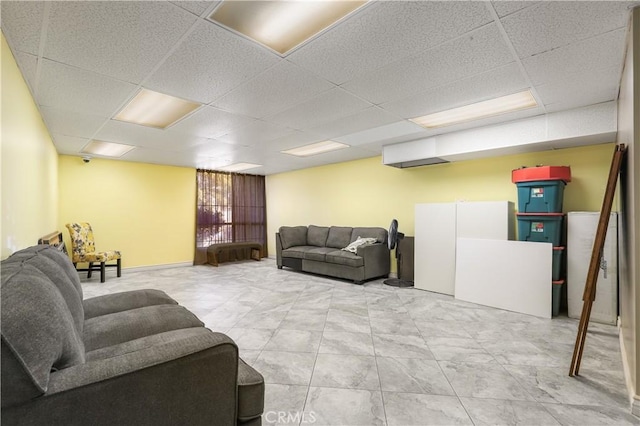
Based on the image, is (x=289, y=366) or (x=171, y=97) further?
(x=171, y=97)

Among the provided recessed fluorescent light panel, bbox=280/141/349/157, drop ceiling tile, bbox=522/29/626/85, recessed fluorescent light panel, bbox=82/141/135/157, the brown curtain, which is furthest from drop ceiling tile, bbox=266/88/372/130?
the brown curtain

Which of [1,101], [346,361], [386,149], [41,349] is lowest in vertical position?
[346,361]

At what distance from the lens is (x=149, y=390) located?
1.02 meters

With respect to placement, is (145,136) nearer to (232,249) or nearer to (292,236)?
(292,236)

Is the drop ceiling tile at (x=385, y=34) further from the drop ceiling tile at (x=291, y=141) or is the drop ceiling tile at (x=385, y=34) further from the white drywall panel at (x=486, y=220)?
the white drywall panel at (x=486, y=220)

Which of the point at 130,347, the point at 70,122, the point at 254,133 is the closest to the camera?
the point at 130,347

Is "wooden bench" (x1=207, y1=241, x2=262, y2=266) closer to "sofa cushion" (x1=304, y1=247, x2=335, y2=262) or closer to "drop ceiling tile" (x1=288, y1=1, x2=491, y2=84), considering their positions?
"sofa cushion" (x1=304, y1=247, x2=335, y2=262)

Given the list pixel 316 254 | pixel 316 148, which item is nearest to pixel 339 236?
pixel 316 254

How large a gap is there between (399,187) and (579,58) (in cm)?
343

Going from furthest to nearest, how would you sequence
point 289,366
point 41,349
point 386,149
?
1. point 386,149
2. point 289,366
3. point 41,349

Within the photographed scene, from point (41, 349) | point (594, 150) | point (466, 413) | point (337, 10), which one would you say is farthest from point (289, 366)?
point (594, 150)

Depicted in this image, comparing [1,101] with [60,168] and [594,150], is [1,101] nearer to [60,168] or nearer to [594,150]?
[60,168]

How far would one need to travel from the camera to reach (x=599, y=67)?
2377 millimetres

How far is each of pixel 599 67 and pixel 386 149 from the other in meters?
2.85
